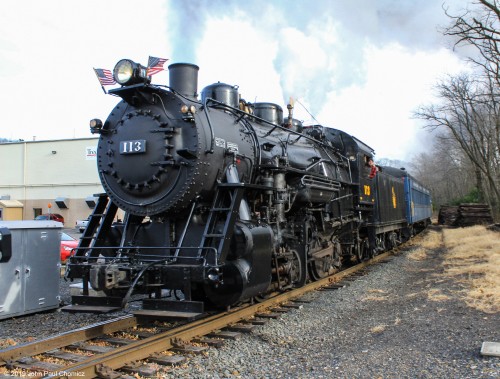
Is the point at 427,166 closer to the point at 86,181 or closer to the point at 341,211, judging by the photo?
the point at 86,181

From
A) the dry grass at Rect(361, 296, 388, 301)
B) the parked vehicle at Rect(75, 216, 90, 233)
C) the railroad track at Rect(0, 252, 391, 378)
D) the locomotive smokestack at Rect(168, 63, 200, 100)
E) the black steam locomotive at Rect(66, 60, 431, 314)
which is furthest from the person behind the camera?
the dry grass at Rect(361, 296, 388, 301)

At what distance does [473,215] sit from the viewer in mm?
30000

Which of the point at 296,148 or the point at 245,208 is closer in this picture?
the point at 245,208

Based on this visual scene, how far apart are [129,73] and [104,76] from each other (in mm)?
703

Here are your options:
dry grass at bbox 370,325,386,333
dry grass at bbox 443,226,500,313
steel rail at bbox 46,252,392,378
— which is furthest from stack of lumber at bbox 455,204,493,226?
dry grass at bbox 370,325,386,333

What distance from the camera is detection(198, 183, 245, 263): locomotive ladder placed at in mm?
5828

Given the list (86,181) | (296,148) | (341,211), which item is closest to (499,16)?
(341,211)

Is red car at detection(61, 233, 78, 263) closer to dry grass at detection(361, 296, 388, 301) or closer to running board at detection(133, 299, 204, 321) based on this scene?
running board at detection(133, 299, 204, 321)

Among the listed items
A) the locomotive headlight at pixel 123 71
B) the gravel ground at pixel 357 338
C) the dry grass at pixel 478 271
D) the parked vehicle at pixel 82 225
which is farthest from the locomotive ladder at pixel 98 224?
the dry grass at pixel 478 271

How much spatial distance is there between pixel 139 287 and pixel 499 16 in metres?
16.7

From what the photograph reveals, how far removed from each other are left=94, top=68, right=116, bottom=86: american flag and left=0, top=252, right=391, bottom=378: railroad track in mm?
3437

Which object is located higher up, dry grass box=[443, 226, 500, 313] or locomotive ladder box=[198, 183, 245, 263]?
locomotive ladder box=[198, 183, 245, 263]

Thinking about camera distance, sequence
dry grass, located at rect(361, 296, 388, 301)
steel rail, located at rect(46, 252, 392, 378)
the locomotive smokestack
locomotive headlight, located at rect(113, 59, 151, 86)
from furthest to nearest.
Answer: dry grass, located at rect(361, 296, 388, 301), the locomotive smokestack, locomotive headlight, located at rect(113, 59, 151, 86), steel rail, located at rect(46, 252, 392, 378)

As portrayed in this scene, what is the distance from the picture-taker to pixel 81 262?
653 cm
